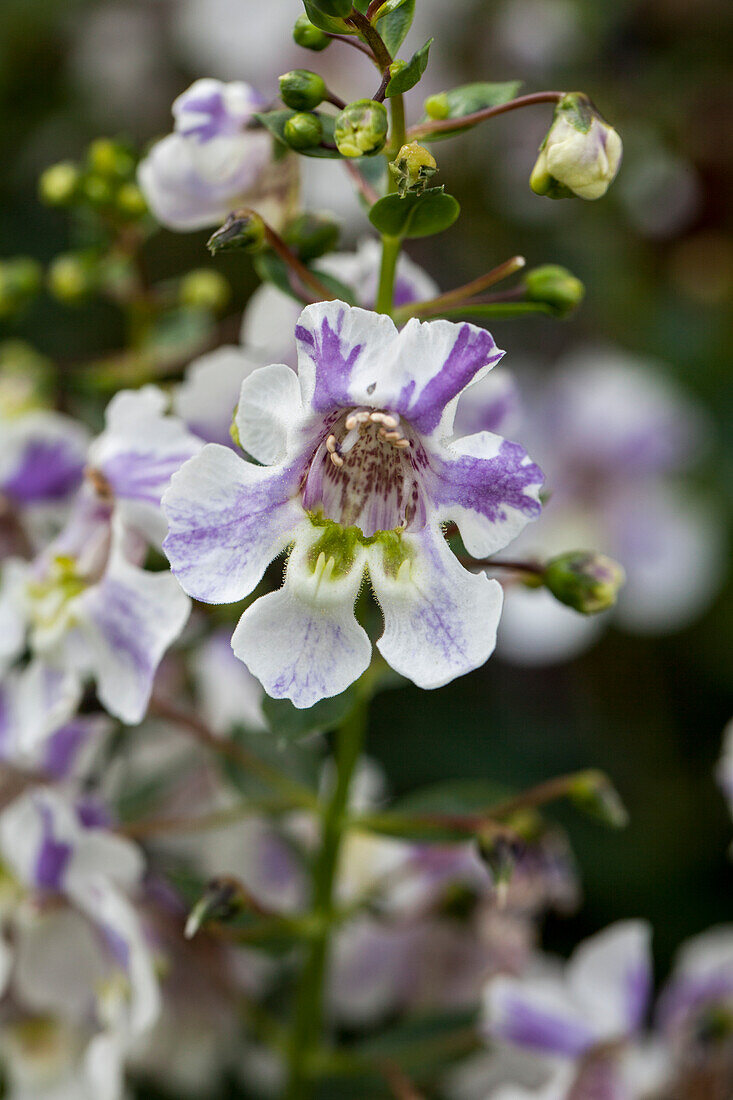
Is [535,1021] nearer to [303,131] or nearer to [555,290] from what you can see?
[555,290]

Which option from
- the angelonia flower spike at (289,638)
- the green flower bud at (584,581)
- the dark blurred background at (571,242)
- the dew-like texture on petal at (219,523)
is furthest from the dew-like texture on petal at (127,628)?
the dark blurred background at (571,242)

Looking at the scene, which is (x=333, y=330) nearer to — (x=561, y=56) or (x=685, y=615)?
(x=685, y=615)

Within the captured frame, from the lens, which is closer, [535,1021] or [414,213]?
[414,213]

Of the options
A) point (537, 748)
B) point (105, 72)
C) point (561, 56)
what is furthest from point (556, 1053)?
point (105, 72)

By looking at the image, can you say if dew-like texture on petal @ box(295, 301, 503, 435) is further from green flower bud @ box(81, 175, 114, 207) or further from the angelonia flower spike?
green flower bud @ box(81, 175, 114, 207)

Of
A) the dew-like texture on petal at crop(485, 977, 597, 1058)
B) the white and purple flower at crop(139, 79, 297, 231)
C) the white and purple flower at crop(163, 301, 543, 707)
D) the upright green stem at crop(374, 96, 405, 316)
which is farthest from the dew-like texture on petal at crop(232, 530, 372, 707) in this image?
the dew-like texture on petal at crop(485, 977, 597, 1058)

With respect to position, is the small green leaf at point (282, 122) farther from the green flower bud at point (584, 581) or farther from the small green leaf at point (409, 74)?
the green flower bud at point (584, 581)

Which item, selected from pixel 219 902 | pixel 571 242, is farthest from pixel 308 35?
pixel 571 242
